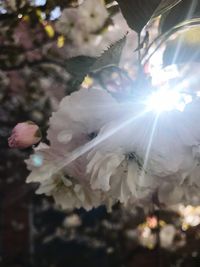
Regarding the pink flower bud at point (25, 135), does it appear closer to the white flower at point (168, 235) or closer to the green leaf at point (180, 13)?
the green leaf at point (180, 13)

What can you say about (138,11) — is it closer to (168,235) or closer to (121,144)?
(121,144)

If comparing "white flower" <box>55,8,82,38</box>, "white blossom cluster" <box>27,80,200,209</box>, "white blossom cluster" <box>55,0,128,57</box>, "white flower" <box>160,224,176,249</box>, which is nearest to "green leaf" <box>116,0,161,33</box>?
"white blossom cluster" <box>27,80,200,209</box>

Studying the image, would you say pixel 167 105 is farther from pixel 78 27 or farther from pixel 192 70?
pixel 78 27

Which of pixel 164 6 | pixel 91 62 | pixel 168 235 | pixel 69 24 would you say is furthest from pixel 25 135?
pixel 168 235

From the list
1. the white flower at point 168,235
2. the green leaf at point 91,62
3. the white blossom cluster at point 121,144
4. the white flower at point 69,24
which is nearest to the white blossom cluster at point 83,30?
the white flower at point 69,24

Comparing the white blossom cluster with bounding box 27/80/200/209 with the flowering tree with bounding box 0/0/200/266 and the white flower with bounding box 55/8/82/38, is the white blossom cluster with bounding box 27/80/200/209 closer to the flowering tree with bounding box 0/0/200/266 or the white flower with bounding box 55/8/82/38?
the flowering tree with bounding box 0/0/200/266

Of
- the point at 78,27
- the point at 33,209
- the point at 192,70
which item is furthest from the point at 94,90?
the point at 33,209
